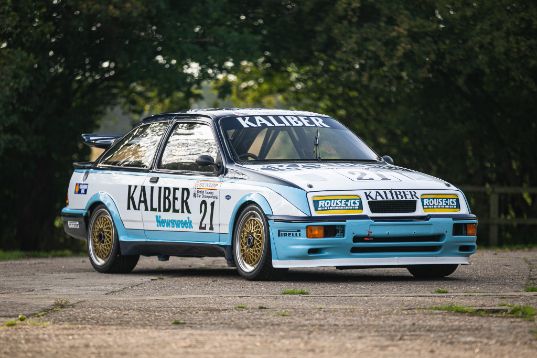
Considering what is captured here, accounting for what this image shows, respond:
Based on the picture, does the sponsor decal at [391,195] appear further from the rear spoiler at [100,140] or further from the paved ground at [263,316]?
the rear spoiler at [100,140]

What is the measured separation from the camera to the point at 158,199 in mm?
14352

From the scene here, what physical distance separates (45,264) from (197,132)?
4246 millimetres

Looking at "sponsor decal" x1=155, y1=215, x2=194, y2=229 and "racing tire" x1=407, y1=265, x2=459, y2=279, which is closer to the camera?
"racing tire" x1=407, y1=265, x2=459, y2=279

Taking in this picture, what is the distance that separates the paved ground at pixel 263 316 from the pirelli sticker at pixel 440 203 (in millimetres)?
667

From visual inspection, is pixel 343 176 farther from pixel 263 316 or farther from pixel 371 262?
pixel 263 316

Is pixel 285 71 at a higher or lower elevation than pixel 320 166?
higher

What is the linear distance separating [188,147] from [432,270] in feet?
9.14

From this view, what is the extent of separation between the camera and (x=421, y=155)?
2769 cm

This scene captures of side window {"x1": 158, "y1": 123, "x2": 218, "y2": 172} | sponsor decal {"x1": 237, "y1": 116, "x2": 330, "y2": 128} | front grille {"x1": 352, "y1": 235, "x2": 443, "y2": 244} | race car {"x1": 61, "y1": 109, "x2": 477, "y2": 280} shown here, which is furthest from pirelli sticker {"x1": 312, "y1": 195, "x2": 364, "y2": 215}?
sponsor decal {"x1": 237, "y1": 116, "x2": 330, "y2": 128}

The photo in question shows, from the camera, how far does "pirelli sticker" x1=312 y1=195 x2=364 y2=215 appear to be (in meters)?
12.4

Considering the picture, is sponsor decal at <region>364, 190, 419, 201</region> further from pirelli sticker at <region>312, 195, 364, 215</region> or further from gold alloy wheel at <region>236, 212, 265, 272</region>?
gold alloy wheel at <region>236, 212, 265, 272</region>

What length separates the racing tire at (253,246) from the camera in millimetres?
12680

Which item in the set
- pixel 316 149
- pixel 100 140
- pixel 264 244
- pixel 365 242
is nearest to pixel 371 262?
pixel 365 242

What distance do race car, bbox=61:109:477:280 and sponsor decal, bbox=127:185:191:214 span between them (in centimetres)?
1
